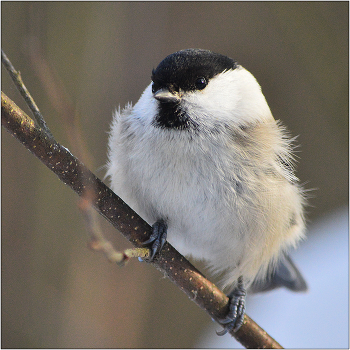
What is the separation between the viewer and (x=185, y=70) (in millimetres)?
1093

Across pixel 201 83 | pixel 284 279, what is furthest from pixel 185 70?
pixel 284 279

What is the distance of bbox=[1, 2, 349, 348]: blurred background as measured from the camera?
5.56 feet

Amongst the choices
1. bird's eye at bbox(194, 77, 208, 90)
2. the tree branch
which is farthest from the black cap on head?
the tree branch

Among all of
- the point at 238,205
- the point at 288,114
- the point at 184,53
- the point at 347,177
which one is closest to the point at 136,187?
the point at 238,205

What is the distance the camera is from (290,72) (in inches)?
78.1

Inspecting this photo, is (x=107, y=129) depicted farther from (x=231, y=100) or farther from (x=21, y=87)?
(x=21, y=87)

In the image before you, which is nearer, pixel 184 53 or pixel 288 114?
pixel 184 53

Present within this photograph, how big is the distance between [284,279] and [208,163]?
0.80 m

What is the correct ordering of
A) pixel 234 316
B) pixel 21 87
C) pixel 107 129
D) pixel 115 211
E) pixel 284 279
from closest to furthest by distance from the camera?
pixel 21 87 → pixel 115 211 → pixel 234 316 → pixel 284 279 → pixel 107 129

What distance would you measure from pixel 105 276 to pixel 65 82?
0.95m

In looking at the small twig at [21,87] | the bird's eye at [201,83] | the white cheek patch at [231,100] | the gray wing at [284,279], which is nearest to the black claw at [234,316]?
the gray wing at [284,279]

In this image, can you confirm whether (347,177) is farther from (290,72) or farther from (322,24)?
(322,24)

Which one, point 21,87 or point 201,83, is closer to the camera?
point 21,87

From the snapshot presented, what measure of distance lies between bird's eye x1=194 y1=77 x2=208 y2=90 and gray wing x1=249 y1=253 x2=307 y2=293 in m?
0.84
